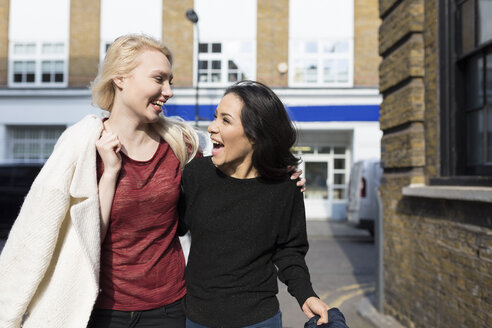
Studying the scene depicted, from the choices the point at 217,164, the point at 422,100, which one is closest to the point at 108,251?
the point at 217,164

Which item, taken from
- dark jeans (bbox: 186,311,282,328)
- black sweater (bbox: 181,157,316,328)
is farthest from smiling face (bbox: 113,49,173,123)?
dark jeans (bbox: 186,311,282,328)

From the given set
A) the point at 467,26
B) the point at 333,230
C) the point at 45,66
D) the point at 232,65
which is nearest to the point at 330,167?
the point at 333,230

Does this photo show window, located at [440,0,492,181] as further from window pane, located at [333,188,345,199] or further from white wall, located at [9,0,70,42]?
white wall, located at [9,0,70,42]

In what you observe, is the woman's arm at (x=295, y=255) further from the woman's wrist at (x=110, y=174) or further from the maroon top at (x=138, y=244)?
the woman's wrist at (x=110, y=174)

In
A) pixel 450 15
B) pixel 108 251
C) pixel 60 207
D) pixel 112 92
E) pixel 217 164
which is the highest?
pixel 450 15

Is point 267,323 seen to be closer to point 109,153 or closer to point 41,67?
point 109,153

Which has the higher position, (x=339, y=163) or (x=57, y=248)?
(x=339, y=163)

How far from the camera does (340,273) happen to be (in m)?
8.55

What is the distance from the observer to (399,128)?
5.00 metres

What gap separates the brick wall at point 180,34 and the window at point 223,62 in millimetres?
416

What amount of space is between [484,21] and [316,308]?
10.2ft

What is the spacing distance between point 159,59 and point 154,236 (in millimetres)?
772

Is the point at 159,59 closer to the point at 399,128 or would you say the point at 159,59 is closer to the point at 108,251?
the point at 108,251

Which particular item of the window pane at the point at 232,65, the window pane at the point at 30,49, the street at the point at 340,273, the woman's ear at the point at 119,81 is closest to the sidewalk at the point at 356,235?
the street at the point at 340,273
